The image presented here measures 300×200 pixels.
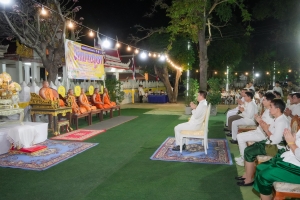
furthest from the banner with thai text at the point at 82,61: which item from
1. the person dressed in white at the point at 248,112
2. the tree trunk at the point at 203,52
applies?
the person dressed in white at the point at 248,112

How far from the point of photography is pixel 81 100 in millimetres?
10125

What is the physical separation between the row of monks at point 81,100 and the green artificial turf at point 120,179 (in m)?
3.16

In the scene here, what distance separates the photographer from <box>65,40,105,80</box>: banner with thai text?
9.42 meters

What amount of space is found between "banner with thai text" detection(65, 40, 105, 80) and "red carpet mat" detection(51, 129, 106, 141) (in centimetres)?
207

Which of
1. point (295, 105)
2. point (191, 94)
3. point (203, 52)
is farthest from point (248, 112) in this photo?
point (203, 52)

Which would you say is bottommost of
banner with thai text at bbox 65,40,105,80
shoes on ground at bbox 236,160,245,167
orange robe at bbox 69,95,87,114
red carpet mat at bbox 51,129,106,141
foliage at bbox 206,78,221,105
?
shoes on ground at bbox 236,160,245,167

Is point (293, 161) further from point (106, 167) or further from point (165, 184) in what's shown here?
point (106, 167)

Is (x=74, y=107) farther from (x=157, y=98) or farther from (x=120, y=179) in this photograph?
(x=157, y=98)

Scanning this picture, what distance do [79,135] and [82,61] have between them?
10.8ft

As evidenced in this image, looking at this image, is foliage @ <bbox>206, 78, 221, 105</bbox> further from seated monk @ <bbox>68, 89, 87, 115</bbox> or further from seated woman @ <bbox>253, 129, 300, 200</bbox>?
seated woman @ <bbox>253, 129, 300, 200</bbox>

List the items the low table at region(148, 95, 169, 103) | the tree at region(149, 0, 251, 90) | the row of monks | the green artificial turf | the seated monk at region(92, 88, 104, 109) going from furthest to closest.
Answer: the low table at region(148, 95, 169, 103) → the tree at region(149, 0, 251, 90) → the seated monk at region(92, 88, 104, 109) → the row of monks → the green artificial turf

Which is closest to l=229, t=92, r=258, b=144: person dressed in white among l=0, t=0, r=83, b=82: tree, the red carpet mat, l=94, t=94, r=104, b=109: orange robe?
the red carpet mat

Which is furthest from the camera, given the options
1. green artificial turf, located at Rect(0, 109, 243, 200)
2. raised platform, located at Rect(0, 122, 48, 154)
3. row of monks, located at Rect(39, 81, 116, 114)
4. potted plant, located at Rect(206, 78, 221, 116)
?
potted plant, located at Rect(206, 78, 221, 116)

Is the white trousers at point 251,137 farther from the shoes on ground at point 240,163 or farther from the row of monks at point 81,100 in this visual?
the row of monks at point 81,100
